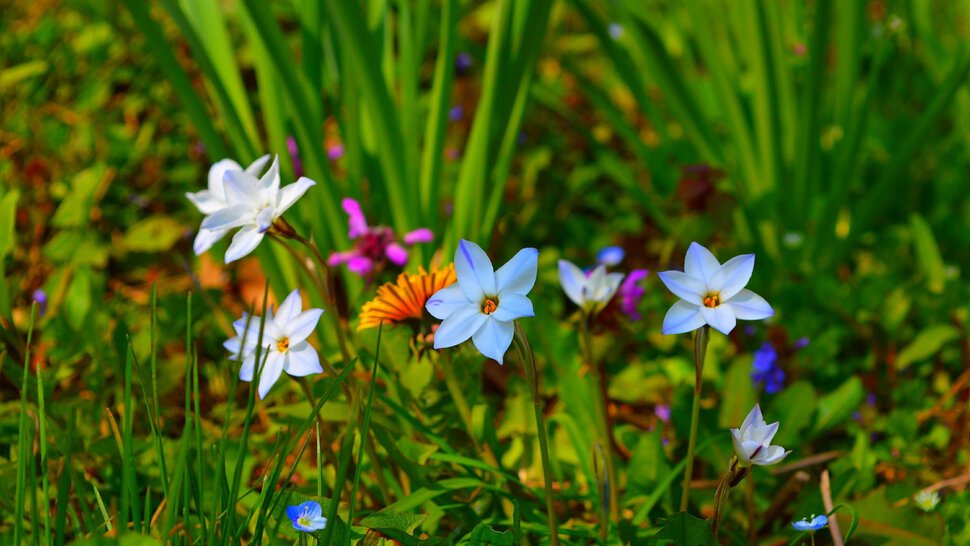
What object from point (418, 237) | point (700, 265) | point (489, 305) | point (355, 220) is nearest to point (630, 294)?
point (418, 237)

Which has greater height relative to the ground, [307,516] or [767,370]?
[767,370]

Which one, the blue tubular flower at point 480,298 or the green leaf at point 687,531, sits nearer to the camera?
the blue tubular flower at point 480,298

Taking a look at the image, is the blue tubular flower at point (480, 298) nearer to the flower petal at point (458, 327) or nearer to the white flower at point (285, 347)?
the flower petal at point (458, 327)

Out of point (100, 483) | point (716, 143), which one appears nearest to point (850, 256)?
point (716, 143)

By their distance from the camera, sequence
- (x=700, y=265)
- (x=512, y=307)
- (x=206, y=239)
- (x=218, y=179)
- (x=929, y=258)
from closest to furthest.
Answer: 1. (x=512, y=307)
2. (x=700, y=265)
3. (x=206, y=239)
4. (x=218, y=179)
5. (x=929, y=258)

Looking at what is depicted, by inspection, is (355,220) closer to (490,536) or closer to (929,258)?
(490,536)

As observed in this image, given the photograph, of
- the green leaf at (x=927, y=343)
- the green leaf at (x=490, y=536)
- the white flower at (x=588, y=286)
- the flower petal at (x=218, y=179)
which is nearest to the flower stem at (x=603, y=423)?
the white flower at (x=588, y=286)

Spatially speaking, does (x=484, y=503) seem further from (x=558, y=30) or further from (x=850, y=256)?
(x=558, y=30)
